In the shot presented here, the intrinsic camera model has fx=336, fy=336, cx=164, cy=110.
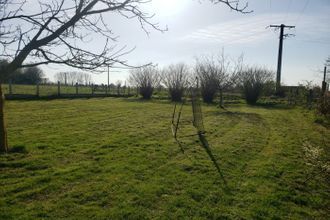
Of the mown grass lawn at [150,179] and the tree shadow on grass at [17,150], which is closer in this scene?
the mown grass lawn at [150,179]

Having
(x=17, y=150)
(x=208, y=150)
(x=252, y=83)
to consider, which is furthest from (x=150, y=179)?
(x=252, y=83)

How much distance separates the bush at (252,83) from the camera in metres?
34.8

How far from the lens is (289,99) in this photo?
34.6 metres

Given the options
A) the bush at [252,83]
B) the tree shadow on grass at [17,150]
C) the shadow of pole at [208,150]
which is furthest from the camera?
the bush at [252,83]

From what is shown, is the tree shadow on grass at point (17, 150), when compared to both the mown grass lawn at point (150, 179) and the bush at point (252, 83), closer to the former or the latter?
the mown grass lawn at point (150, 179)

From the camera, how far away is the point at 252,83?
34.9 metres

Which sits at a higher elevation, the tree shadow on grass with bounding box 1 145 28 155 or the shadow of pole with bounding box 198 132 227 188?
the tree shadow on grass with bounding box 1 145 28 155

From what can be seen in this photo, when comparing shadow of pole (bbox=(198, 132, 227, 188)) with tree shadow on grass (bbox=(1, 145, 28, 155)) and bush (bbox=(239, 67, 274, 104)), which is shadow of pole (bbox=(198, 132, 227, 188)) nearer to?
tree shadow on grass (bbox=(1, 145, 28, 155))

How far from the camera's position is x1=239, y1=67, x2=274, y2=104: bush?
114ft

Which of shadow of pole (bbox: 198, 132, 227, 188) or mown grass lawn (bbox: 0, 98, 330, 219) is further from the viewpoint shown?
shadow of pole (bbox: 198, 132, 227, 188)

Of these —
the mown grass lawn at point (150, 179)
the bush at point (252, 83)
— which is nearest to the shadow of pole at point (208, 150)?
the mown grass lawn at point (150, 179)

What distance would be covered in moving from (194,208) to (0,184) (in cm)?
348

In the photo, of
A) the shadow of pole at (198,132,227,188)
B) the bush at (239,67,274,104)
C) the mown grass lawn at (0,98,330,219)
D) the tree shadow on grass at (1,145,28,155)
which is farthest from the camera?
the bush at (239,67,274,104)

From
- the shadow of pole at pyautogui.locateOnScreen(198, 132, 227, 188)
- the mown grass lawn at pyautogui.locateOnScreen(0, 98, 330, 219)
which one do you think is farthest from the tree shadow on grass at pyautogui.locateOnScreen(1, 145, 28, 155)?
the shadow of pole at pyautogui.locateOnScreen(198, 132, 227, 188)
